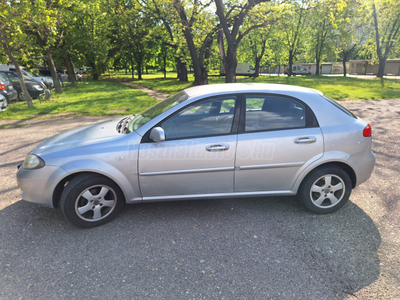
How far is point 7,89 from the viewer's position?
1284 centimetres

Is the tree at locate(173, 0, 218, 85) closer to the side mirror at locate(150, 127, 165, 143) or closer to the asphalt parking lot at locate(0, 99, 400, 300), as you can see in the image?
the side mirror at locate(150, 127, 165, 143)

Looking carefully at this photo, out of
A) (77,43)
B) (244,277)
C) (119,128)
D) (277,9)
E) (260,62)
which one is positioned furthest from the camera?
(260,62)

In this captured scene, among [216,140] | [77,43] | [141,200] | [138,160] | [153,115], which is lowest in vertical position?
[141,200]

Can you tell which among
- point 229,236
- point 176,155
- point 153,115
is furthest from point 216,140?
point 229,236

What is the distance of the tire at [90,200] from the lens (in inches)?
122

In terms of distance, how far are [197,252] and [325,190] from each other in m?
1.84

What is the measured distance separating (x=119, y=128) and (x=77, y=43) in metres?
21.4

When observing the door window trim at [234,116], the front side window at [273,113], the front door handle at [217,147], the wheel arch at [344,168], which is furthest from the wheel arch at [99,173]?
the wheel arch at [344,168]

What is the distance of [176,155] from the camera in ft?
10.5

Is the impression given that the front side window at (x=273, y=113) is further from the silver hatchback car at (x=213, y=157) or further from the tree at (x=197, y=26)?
the tree at (x=197, y=26)

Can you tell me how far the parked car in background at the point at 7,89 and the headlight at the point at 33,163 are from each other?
11.6 metres

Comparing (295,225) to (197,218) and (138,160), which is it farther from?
(138,160)

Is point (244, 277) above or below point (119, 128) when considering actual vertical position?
below

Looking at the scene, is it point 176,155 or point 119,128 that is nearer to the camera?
point 176,155
